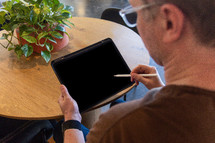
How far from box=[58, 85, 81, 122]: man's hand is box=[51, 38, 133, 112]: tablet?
3 centimetres

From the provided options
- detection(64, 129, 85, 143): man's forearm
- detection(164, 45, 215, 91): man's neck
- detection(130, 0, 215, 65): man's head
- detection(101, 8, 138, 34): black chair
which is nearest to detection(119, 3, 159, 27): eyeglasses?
detection(130, 0, 215, 65): man's head

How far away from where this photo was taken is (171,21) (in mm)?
424

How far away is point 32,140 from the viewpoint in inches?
40.1

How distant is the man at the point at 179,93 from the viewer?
0.41 metres

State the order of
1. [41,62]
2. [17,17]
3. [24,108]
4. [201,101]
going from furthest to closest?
[41,62] < [17,17] < [24,108] < [201,101]

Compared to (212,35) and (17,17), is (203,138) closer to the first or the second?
A: (212,35)

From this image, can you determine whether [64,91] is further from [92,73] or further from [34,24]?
[34,24]

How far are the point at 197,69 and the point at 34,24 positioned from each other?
96cm

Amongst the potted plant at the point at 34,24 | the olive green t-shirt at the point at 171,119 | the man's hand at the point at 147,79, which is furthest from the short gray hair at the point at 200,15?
the potted plant at the point at 34,24

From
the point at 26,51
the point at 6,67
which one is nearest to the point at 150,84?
the point at 26,51

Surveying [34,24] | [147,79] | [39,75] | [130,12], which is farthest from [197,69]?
[34,24]

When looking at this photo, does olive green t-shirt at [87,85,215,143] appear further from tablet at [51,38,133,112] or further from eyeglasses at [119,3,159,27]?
tablet at [51,38,133,112]

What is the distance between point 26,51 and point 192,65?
933 mm

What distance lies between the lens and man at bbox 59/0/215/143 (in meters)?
0.41
